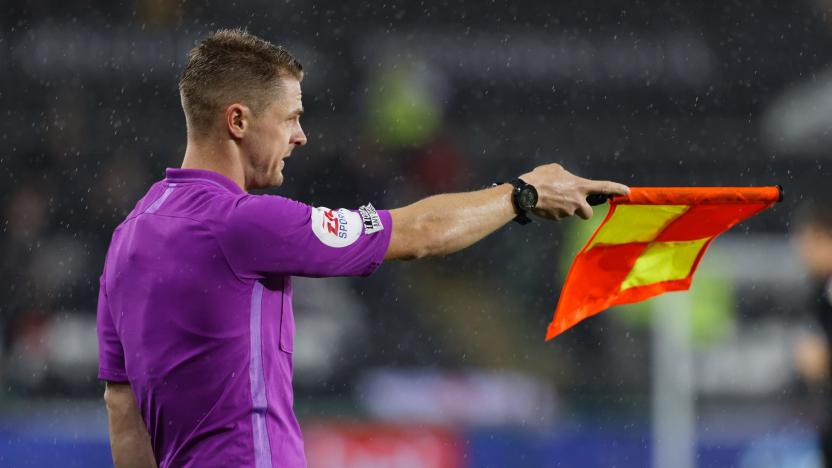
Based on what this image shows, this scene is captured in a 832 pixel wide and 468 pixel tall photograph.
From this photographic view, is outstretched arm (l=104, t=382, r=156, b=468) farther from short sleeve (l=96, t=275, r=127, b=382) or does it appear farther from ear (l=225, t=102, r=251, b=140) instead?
ear (l=225, t=102, r=251, b=140)

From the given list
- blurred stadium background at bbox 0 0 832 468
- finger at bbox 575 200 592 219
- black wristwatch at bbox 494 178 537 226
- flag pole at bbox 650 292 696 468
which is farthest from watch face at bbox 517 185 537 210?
flag pole at bbox 650 292 696 468

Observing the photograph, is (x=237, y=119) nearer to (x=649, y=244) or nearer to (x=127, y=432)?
(x=127, y=432)

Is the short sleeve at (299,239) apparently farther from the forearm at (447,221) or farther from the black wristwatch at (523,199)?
the black wristwatch at (523,199)

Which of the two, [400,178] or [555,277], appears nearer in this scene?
[555,277]

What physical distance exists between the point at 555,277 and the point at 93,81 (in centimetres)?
369

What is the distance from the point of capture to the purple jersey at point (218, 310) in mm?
2227

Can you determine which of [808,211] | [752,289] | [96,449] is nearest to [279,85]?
[808,211]

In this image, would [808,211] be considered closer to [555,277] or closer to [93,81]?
[555,277]

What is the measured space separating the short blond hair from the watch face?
1.75 feet

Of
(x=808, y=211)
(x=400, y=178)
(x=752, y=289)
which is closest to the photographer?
(x=808, y=211)

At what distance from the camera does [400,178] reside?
869 centimetres

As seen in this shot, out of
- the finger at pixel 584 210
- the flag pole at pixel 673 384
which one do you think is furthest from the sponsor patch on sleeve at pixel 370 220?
the flag pole at pixel 673 384

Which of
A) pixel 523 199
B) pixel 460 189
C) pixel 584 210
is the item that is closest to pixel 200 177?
pixel 523 199

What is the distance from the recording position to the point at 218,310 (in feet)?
7.31
